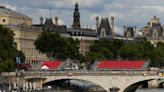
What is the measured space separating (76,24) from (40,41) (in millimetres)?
50269

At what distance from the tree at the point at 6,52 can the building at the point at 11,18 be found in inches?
993

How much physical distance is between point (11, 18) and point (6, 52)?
37511mm

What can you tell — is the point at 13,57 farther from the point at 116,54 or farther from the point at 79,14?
the point at 79,14

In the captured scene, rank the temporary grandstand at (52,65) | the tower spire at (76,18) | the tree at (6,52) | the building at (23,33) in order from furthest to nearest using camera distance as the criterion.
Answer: the tower spire at (76,18)
the building at (23,33)
the temporary grandstand at (52,65)
the tree at (6,52)

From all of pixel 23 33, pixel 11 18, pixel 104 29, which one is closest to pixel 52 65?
pixel 23 33

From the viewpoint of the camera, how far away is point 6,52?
96875 millimetres

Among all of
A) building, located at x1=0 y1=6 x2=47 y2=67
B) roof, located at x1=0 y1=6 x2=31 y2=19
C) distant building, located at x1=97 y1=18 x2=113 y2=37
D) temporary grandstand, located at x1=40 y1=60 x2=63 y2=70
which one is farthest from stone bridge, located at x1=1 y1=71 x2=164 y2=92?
distant building, located at x1=97 y1=18 x2=113 y2=37

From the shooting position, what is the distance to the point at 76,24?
172 m

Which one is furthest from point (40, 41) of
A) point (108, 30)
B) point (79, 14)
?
point (108, 30)

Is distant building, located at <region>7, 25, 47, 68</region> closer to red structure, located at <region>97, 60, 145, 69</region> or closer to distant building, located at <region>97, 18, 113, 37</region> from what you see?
red structure, located at <region>97, 60, 145, 69</region>

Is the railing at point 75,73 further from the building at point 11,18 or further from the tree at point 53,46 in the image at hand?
the building at point 11,18

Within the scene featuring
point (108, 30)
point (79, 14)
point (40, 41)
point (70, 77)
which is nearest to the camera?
point (70, 77)

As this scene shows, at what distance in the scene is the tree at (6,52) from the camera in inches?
3545

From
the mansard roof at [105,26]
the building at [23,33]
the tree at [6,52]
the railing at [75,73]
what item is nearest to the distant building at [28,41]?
the building at [23,33]
